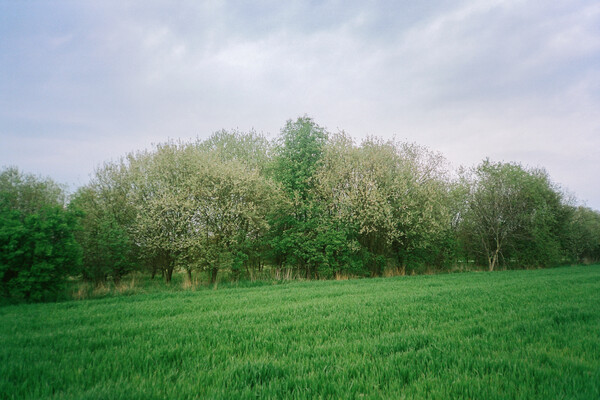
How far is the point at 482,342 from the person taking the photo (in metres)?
4.74

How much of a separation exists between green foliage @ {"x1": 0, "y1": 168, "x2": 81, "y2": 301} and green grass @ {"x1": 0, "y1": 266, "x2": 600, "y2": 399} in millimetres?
→ 6193

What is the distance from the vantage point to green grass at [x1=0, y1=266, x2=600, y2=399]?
3221 millimetres

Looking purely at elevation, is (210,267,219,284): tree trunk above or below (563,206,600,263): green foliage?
below

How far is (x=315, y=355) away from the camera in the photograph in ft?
14.5

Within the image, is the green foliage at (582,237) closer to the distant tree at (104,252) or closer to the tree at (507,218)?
the tree at (507,218)

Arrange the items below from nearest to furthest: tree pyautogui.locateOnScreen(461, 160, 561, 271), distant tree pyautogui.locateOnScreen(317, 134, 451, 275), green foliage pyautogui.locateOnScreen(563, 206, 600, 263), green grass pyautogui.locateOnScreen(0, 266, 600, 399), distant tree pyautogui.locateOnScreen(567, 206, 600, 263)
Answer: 1. green grass pyautogui.locateOnScreen(0, 266, 600, 399)
2. distant tree pyautogui.locateOnScreen(317, 134, 451, 275)
3. tree pyautogui.locateOnScreen(461, 160, 561, 271)
4. green foliage pyautogui.locateOnScreen(563, 206, 600, 263)
5. distant tree pyautogui.locateOnScreen(567, 206, 600, 263)

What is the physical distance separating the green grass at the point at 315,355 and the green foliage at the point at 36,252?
6193mm

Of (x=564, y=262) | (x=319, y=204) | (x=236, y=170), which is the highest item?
(x=236, y=170)

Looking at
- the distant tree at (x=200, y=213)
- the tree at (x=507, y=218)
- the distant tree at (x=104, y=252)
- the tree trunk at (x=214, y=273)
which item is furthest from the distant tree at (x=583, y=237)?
the distant tree at (x=104, y=252)

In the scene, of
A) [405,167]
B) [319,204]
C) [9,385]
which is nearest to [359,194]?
[319,204]

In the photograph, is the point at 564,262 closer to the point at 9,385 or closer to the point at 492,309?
the point at 492,309

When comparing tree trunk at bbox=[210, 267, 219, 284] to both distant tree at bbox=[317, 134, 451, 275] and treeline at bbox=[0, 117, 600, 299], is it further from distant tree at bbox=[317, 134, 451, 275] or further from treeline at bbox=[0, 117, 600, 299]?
distant tree at bbox=[317, 134, 451, 275]

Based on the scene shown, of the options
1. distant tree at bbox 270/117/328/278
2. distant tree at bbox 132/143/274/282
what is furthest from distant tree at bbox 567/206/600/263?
distant tree at bbox 132/143/274/282

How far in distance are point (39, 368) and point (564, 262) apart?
5595 centimetres
